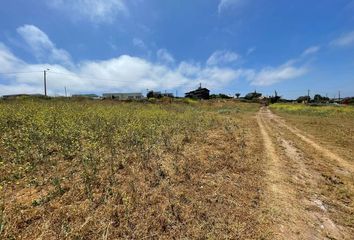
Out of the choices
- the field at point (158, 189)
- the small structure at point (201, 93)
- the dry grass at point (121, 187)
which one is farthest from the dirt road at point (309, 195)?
the small structure at point (201, 93)

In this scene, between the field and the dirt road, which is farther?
the dirt road

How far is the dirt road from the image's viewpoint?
4305 millimetres

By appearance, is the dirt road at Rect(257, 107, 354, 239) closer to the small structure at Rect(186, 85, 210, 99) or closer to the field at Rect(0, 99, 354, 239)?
the field at Rect(0, 99, 354, 239)

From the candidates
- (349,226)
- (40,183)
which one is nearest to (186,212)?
(349,226)

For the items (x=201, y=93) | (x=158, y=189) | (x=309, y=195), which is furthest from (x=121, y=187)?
(x=201, y=93)

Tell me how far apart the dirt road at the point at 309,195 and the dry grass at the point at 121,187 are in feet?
1.24

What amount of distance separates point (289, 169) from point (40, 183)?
7.03m

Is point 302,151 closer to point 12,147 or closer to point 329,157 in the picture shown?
point 329,157

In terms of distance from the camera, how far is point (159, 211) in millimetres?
4633

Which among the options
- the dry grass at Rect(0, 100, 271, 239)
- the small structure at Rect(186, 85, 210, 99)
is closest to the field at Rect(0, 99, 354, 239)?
the dry grass at Rect(0, 100, 271, 239)

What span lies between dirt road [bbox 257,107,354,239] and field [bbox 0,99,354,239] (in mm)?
24

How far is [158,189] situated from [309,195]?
3.57 meters

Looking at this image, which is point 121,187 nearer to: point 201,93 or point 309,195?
point 309,195

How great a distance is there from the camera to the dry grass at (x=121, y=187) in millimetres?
4086
